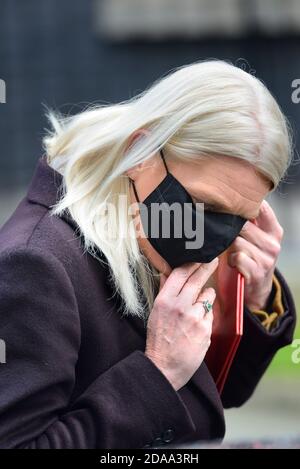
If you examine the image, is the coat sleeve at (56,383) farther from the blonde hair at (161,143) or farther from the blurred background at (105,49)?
the blurred background at (105,49)

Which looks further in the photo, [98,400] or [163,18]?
[163,18]

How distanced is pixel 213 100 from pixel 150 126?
157mm

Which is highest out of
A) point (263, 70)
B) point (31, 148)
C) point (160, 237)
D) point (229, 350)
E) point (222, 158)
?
point (222, 158)

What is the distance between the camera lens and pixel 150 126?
2.40 metres

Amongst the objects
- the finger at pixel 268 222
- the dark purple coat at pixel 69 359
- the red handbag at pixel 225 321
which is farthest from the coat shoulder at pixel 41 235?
the finger at pixel 268 222

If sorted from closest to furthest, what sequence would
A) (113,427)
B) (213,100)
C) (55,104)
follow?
1. (113,427)
2. (213,100)
3. (55,104)

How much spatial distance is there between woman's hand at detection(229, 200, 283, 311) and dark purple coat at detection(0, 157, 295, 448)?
1.31ft

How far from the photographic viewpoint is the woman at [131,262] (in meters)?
2.20

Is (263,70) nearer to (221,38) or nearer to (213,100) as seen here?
(221,38)

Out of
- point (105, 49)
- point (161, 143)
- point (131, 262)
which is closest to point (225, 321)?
point (131, 262)

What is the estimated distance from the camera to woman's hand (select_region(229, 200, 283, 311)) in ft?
9.02
